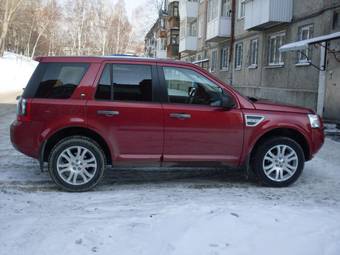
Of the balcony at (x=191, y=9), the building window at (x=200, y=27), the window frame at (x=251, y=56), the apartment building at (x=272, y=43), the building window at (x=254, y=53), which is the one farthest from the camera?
the balcony at (x=191, y=9)

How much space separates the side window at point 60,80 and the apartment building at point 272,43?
32.8 feet

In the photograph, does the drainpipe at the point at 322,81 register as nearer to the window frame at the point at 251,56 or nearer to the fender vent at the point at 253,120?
the window frame at the point at 251,56

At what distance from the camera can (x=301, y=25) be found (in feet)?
61.1

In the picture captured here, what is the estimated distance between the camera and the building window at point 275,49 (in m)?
20.8

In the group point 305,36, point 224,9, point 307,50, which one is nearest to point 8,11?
A: point 224,9

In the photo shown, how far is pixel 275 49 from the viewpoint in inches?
856

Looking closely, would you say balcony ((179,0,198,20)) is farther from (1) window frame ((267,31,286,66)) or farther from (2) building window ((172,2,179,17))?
(1) window frame ((267,31,286,66))

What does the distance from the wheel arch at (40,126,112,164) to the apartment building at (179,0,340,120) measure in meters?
9.76

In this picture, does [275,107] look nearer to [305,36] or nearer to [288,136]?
[288,136]

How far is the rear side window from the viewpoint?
6285mm

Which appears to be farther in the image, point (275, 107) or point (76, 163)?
point (275, 107)

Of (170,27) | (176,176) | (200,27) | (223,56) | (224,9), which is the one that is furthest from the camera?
(170,27)

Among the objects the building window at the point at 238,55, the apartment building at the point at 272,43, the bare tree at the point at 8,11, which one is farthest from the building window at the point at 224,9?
the bare tree at the point at 8,11

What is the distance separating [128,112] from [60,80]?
936 mm
